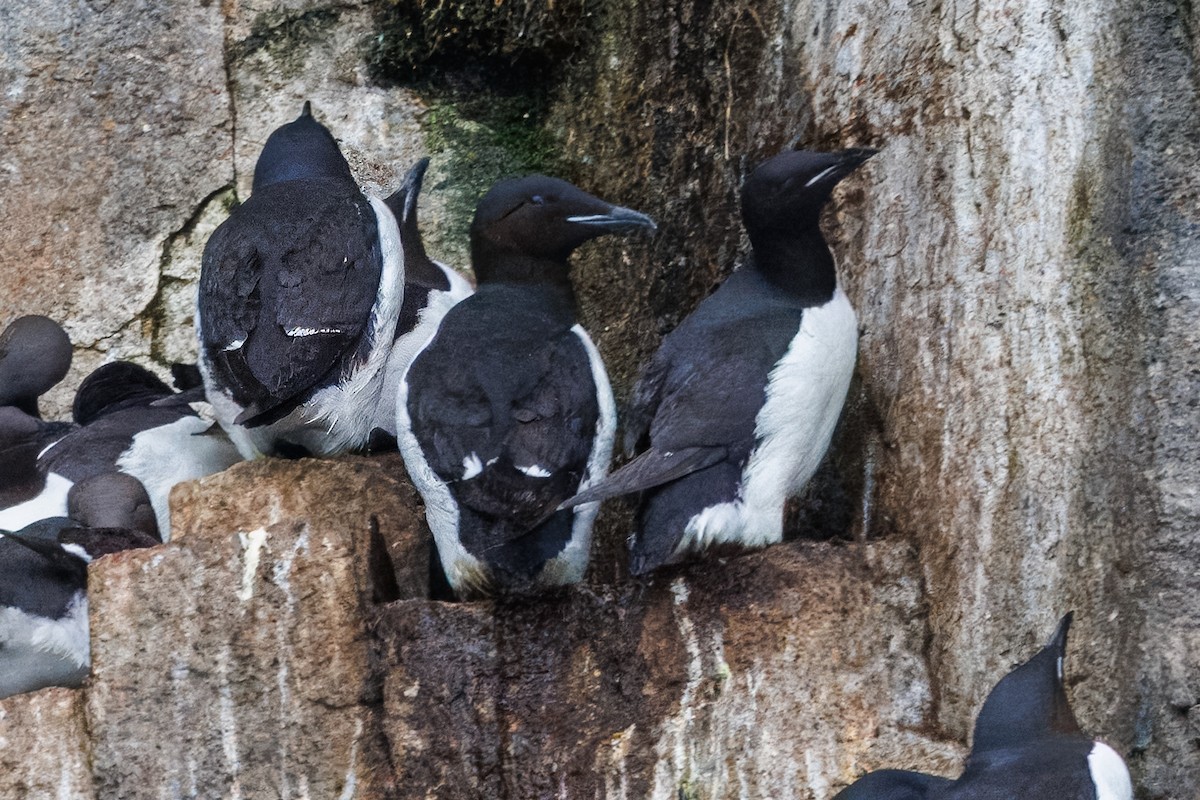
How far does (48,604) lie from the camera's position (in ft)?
15.7

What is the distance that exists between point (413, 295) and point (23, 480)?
155cm

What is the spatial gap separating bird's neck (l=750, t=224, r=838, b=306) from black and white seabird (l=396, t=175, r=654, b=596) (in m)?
0.39

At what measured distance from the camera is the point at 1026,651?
417 centimetres

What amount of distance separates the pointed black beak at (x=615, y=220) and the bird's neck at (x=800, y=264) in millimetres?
343

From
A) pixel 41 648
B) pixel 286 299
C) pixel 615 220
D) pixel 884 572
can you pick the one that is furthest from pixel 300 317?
pixel 884 572

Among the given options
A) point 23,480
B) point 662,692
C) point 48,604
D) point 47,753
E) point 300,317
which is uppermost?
point 300,317

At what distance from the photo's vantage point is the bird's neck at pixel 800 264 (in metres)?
4.56

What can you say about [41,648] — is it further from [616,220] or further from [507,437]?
[616,220]

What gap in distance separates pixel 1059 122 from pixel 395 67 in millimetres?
3019

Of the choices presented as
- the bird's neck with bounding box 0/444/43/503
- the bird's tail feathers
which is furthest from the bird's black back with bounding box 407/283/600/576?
the bird's neck with bounding box 0/444/43/503

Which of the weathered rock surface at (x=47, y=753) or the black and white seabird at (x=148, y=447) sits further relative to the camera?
the black and white seabird at (x=148, y=447)

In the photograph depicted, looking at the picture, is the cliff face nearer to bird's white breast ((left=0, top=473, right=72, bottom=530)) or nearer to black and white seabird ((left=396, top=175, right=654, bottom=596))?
black and white seabird ((left=396, top=175, right=654, bottom=596))

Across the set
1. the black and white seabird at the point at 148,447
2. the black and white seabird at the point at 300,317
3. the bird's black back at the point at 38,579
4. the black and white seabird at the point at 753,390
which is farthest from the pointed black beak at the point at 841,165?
the bird's black back at the point at 38,579

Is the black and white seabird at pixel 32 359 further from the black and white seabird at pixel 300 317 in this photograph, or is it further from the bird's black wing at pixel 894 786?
the bird's black wing at pixel 894 786
